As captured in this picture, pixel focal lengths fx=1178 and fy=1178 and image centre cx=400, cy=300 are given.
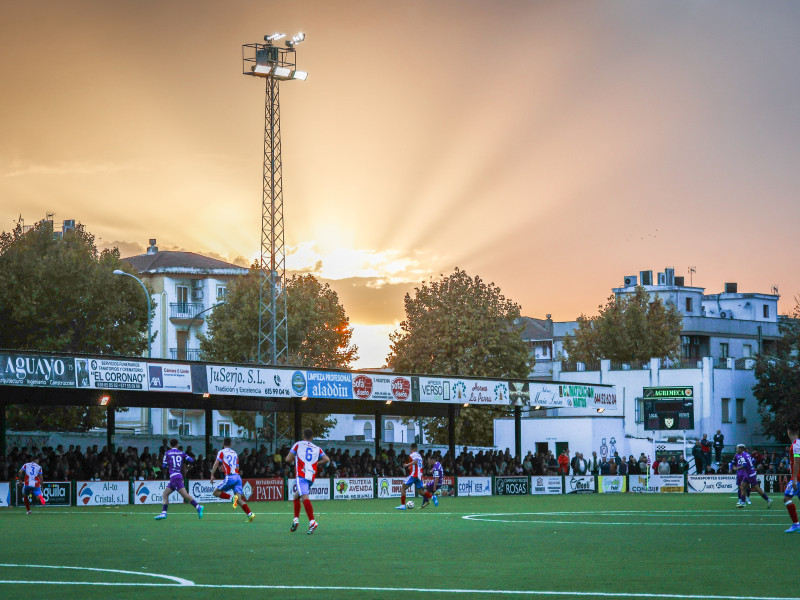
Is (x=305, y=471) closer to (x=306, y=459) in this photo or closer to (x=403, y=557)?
(x=306, y=459)

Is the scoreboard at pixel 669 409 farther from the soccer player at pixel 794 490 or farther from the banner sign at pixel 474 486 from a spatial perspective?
the soccer player at pixel 794 490

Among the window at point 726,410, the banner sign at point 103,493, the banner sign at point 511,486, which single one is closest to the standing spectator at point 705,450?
the banner sign at point 511,486

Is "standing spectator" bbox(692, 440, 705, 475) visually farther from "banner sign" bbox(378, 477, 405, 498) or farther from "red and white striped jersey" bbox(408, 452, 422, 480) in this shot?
"red and white striped jersey" bbox(408, 452, 422, 480)

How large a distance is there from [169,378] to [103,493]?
427cm

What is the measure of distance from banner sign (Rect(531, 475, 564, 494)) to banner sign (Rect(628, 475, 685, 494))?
13.7 feet

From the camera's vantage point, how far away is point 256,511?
3347 centimetres

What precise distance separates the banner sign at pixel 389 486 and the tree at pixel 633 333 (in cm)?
4640

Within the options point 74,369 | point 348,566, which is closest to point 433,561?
point 348,566

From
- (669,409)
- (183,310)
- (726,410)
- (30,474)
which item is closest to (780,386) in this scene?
(726,410)

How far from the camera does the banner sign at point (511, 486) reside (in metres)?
50.3

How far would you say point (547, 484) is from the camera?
172ft

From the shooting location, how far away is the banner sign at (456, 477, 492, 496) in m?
48.8

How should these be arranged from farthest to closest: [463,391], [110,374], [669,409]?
1. [669,409]
2. [463,391]
3. [110,374]

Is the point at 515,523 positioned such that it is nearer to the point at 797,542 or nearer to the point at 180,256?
the point at 797,542
